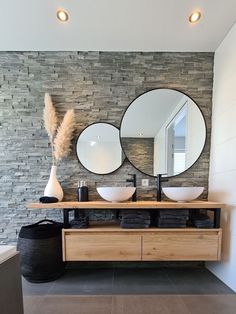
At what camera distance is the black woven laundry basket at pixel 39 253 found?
2.00 m

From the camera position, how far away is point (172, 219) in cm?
203

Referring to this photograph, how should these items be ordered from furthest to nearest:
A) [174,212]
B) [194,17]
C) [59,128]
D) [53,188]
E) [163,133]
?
[163,133] → [59,128] → [53,188] → [174,212] → [194,17]

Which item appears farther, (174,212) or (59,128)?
(59,128)

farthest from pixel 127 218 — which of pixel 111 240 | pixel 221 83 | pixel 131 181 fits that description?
pixel 221 83

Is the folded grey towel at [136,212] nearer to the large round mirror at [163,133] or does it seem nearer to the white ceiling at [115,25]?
the large round mirror at [163,133]

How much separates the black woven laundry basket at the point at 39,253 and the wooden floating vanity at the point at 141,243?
0.15 metres

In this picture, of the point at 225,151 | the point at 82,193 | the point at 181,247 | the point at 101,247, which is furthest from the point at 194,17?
the point at 101,247

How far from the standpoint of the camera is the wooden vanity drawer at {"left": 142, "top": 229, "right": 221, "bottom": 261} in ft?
6.48

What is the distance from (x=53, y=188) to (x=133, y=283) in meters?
1.33

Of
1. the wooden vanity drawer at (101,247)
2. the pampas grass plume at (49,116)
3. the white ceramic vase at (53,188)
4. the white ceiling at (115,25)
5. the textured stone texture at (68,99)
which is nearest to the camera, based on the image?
the white ceiling at (115,25)

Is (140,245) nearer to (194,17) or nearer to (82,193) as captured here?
(82,193)

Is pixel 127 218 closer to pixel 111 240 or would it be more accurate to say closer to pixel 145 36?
pixel 111 240

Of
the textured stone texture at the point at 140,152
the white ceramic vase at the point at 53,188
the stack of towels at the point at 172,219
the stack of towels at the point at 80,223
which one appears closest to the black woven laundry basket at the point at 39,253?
the stack of towels at the point at 80,223

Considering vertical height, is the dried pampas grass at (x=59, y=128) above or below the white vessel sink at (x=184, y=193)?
above
